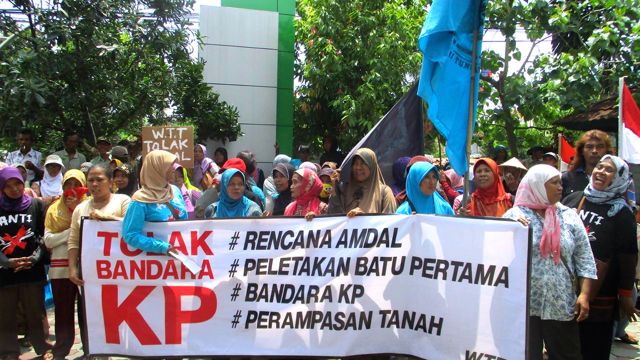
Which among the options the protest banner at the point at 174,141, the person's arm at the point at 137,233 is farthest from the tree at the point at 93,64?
the person's arm at the point at 137,233

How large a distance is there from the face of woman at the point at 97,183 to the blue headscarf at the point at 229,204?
3.06 ft

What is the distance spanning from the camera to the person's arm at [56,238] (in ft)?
14.3

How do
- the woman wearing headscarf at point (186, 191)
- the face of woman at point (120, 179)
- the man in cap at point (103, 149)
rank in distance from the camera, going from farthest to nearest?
the man in cap at point (103, 149) < the woman wearing headscarf at point (186, 191) < the face of woman at point (120, 179)

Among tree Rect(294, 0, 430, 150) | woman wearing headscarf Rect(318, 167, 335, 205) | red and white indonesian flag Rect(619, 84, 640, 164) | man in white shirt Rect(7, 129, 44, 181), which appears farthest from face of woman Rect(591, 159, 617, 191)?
man in white shirt Rect(7, 129, 44, 181)

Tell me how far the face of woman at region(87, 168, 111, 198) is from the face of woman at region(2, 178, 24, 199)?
81 cm

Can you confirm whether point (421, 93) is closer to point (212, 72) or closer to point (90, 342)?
point (90, 342)

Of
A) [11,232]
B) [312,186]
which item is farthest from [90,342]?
[312,186]

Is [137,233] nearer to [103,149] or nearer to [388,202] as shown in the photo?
[388,202]

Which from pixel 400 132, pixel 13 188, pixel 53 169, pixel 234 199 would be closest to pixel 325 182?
pixel 400 132

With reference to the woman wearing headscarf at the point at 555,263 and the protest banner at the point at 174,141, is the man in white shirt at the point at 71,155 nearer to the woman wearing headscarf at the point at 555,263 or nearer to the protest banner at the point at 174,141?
the protest banner at the point at 174,141

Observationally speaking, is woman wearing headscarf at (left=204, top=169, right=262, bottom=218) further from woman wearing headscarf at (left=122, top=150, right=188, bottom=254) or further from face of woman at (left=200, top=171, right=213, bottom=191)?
face of woman at (left=200, top=171, right=213, bottom=191)

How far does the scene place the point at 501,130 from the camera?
8750 millimetres

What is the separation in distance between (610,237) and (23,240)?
462cm

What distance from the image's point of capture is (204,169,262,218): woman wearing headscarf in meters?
4.43
